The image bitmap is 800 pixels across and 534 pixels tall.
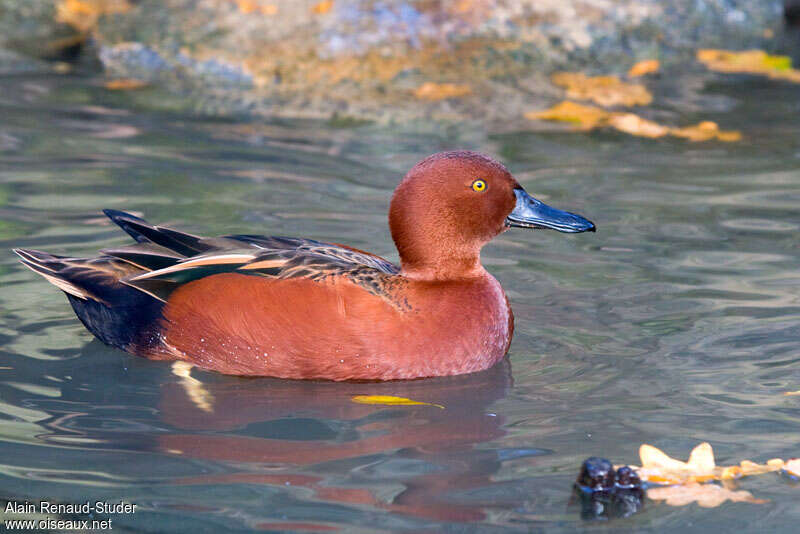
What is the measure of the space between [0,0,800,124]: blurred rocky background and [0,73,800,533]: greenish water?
2.56ft

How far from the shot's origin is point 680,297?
243 inches

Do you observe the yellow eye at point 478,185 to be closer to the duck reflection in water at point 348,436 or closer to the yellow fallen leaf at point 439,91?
the duck reflection in water at point 348,436

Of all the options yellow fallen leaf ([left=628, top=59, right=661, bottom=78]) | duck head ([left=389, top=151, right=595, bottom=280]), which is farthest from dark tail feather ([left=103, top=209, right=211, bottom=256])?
yellow fallen leaf ([left=628, top=59, right=661, bottom=78])

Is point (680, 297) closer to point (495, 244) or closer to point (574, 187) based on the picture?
point (495, 244)

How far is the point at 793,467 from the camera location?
4246 millimetres

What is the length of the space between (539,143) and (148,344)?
433 cm

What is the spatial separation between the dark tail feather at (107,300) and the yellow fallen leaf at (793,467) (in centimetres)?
269

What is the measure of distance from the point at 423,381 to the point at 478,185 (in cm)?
90

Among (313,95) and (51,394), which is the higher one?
(313,95)

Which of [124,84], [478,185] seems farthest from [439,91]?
[478,185]

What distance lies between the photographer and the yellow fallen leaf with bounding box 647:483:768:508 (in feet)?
13.2

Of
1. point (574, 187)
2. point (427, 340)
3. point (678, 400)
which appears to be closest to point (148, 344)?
point (427, 340)

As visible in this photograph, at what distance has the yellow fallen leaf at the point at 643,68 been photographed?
10.8 metres

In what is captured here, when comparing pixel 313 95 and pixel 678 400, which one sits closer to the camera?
pixel 678 400
